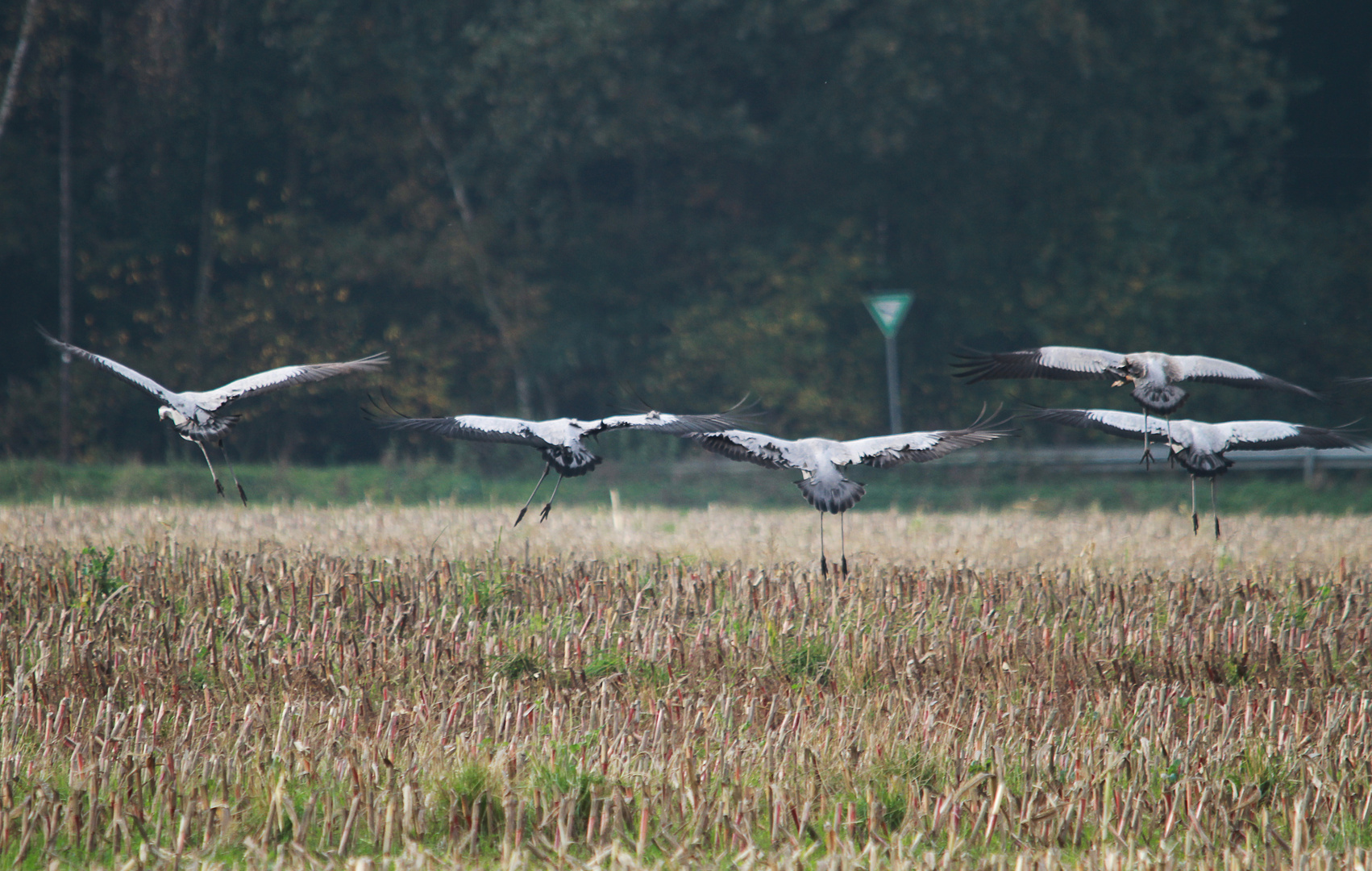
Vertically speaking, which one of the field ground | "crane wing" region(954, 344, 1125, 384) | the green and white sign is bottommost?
the field ground

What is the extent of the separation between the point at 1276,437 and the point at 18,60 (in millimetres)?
24596

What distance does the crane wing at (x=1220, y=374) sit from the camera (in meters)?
8.20

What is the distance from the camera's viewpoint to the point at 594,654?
764 centimetres

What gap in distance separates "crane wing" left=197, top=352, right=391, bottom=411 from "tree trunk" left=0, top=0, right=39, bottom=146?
64.5ft

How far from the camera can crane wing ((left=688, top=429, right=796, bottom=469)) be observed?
8375 mm

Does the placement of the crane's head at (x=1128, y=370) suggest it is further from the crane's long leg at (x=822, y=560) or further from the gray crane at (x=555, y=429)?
the gray crane at (x=555, y=429)

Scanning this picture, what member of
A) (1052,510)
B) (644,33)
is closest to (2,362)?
(644,33)

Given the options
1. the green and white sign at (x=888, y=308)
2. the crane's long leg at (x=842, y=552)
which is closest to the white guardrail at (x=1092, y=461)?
the green and white sign at (x=888, y=308)

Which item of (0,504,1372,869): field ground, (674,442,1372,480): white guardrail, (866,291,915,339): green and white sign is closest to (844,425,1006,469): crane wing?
(0,504,1372,869): field ground

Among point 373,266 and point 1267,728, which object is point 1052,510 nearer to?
point 1267,728

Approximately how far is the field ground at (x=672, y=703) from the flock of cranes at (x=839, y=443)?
0.97 m

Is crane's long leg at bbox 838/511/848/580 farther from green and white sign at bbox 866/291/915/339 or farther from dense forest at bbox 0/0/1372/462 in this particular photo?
dense forest at bbox 0/0/1372/462

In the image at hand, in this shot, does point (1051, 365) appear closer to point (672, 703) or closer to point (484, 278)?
point (672, 703)

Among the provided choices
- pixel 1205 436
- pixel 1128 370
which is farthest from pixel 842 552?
pixel 1205 436
